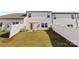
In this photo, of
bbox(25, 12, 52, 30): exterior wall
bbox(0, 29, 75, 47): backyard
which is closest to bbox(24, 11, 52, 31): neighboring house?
bbox(25, 12, 52, 30): exterior wall

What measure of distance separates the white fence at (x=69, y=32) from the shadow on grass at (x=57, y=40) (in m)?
0.07

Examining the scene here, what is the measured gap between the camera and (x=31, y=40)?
135 inches

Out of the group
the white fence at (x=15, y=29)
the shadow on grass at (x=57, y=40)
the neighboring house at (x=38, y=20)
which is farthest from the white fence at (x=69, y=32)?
the white fence at (x=15, y=29)

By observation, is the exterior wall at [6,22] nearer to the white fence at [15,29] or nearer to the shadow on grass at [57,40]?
the white fence at [15,29]

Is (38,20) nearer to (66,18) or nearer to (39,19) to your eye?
(39,19)

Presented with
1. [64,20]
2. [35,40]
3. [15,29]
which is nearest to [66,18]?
[64,20]

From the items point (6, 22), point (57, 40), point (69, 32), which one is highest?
point (6, 22)

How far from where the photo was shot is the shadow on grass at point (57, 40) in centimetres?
335

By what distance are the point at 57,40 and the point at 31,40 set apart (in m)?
0.55
